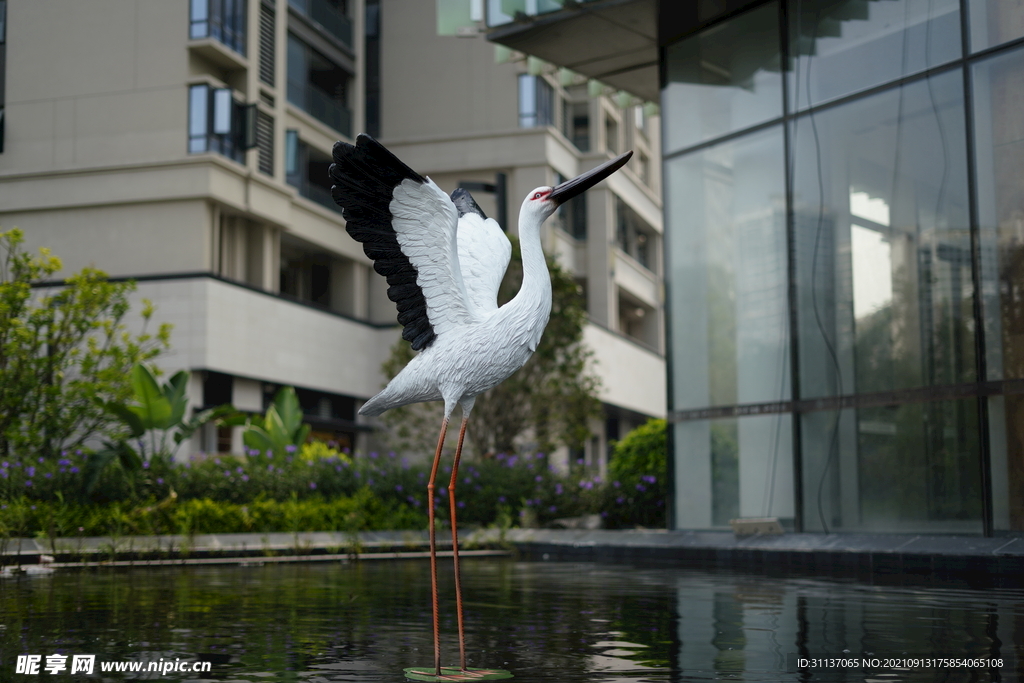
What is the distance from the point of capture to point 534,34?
45.8 ft

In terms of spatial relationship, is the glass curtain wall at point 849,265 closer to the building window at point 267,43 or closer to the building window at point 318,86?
the building window at point 267,43

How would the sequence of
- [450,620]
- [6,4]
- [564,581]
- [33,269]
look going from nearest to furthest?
[450,620] < [564,581] < [33,269] < [6,4]

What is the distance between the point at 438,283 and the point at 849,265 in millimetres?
8052

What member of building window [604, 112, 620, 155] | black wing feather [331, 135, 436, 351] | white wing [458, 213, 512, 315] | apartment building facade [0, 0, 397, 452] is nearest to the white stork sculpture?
black wing feather [331, 135, 436, 351]

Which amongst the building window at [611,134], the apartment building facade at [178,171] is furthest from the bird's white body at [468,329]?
the building window at [611,134]

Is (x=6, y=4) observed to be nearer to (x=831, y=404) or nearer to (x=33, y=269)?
(x=33, y=269)

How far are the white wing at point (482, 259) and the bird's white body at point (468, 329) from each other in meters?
0.11

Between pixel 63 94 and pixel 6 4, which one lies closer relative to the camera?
pixel 6 4

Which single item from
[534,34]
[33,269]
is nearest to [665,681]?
[534,34]

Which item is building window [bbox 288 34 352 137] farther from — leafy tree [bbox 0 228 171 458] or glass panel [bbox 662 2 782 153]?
glass panel [bbox 662 2 782 153]

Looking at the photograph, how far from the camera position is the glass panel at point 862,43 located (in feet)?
36.1

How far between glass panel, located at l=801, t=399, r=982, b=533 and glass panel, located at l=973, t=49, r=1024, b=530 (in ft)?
1.16

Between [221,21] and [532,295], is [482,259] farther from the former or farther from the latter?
[221,21]

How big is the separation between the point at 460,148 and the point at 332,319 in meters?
6.54
